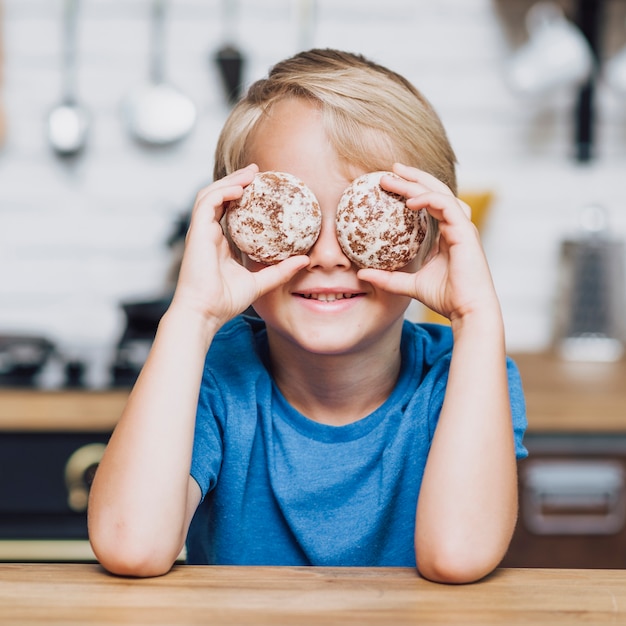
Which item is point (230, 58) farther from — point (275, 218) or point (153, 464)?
point (153, 464)

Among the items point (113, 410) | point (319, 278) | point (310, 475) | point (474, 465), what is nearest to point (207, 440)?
point (310, 475)

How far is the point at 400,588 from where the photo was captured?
73 cm

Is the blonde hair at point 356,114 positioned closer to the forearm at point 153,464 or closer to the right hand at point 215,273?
the right hand at point 215,273

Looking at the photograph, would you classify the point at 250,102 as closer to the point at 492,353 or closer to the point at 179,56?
the point at 492,353

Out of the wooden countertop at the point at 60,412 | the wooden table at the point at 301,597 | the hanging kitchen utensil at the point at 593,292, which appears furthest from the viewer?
the hanging kitchen utensil at the point at 593,292

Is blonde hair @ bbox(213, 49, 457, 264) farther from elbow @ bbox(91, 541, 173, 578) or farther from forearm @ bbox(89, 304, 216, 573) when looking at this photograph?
elbow @ bbox(91, 541, 173, 578)

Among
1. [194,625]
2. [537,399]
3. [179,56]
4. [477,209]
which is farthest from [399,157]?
[179,56]

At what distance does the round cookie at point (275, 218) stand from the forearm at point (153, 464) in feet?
0.50

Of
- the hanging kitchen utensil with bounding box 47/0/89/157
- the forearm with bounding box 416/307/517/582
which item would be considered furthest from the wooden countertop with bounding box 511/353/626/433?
the hanging kitchen utensil with bounding box 47/0/89/157

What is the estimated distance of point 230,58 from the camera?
2.14 m

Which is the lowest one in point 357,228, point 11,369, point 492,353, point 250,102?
point 11,369

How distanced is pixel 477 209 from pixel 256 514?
1319 mm

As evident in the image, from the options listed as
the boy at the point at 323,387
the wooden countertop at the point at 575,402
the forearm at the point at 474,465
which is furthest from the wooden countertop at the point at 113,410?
the forearm at the point at 474,465

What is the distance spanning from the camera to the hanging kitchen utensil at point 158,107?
215cm
